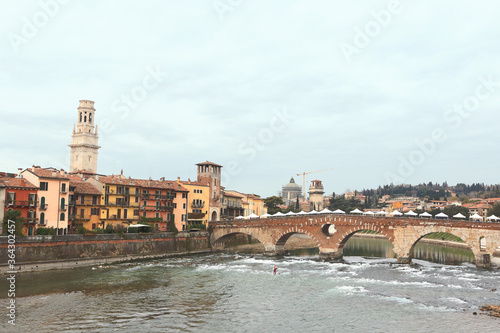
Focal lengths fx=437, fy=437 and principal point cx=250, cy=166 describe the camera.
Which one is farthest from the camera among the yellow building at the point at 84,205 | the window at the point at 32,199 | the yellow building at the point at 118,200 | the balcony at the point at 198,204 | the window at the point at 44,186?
the balcony at the point at 198,204

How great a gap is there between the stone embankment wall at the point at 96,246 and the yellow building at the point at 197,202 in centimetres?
788

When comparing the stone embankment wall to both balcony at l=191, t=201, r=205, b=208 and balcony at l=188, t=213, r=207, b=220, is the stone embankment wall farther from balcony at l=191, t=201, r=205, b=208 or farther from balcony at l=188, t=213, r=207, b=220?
balcony at l=191, t=201, r=205, b=208

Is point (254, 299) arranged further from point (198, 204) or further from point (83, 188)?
point (198, 204)

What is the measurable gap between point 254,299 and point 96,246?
29.0 m

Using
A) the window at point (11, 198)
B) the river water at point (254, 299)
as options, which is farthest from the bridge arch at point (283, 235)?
the window at point (11, 198)

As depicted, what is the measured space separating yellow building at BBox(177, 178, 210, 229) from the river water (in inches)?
1072

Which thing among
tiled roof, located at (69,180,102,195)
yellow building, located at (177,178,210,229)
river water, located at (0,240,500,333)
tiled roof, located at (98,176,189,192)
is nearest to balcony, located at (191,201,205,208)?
yellow building, located at (177,178,210,229)

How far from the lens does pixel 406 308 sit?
34.5 metres

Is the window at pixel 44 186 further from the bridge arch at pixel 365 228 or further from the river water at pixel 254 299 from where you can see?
the bridge arch at pixel 365 228

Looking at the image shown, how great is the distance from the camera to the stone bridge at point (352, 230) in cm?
5556

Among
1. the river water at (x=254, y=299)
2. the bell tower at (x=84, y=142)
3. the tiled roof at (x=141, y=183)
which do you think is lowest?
the river water at (x=254, y=299)

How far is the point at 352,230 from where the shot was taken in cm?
6425

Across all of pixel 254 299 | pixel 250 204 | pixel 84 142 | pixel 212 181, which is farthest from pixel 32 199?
pixel 250 204

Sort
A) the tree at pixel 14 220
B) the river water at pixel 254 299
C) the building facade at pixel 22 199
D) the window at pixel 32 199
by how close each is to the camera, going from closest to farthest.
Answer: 1. the river water at pixel 254 299
2. the tree at pixel 14 220
3. the building facade at pixel 22 199
4. the window at pixel 32 199
